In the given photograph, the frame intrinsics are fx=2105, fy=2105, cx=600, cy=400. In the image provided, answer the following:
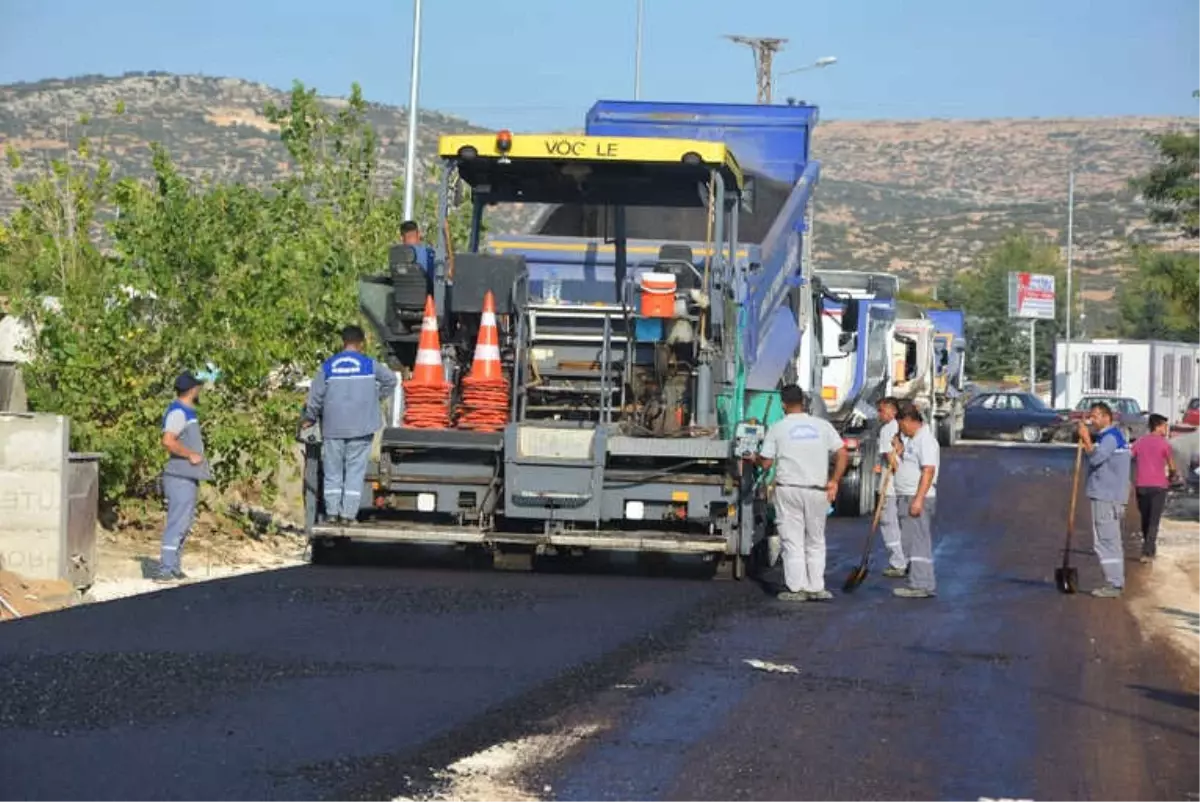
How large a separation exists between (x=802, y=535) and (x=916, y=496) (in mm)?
1468

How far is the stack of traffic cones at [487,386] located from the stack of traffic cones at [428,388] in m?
0.21

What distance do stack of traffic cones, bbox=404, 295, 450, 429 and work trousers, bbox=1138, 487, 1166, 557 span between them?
8.37 m

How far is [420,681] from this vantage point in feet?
33.2

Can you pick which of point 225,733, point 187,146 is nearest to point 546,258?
point 225,733

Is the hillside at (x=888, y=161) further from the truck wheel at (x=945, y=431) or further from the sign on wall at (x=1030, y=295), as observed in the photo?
the truck wheel at (x=945, y=431)

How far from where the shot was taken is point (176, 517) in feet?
49.2

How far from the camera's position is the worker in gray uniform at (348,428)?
596 inches

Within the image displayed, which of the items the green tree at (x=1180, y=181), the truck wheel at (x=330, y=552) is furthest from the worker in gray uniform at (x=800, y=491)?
the green tree at (x=1180, y=181)

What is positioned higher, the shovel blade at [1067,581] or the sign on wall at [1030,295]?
the sign on wall at [1030,295]

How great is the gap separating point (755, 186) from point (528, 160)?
8.08ft

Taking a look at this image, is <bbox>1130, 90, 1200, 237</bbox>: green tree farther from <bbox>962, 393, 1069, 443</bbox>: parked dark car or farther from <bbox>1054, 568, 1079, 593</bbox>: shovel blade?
<bbox>1054, 568, 1079, 593</bbox>: shovel blade

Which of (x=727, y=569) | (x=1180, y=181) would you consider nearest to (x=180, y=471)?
(x=727, y=569)

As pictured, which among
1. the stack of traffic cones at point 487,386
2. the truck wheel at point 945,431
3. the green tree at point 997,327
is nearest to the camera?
the stack of traffic cones at point 487,386

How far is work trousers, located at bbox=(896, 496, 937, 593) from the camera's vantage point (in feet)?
50.5
